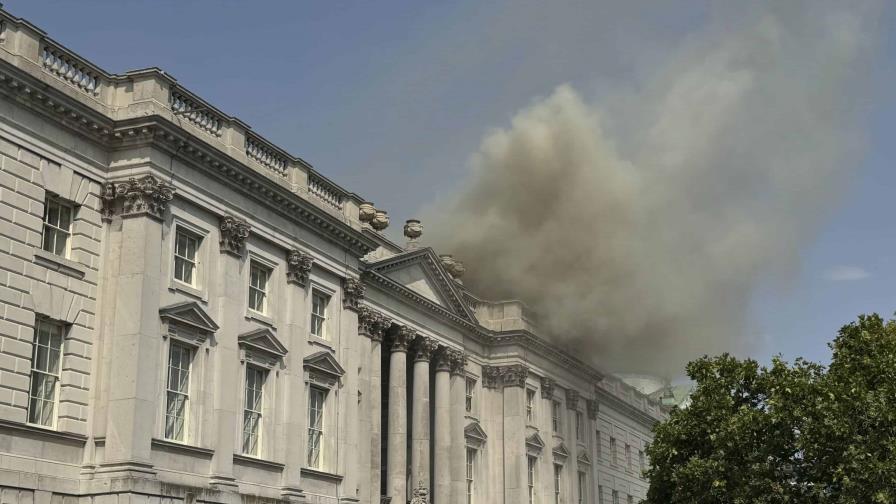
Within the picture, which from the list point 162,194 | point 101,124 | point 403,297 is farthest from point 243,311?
point 403,297

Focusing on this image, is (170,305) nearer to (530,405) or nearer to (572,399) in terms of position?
(530,405)

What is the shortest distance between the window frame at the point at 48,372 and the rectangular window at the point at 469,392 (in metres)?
28.1

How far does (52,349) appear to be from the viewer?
1061 inches

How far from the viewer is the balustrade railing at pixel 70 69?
2753 centimetres

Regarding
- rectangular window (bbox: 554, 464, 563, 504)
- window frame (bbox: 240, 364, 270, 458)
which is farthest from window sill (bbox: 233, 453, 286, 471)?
rectangular window (bbox: 554, 464, 563, 504)

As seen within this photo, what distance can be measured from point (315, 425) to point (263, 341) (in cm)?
428

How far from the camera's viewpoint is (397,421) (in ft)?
147

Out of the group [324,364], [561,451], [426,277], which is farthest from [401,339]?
[561,451]

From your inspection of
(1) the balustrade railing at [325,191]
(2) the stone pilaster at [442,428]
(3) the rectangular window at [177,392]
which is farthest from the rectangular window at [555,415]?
(3) the rectangular window at [177,392]

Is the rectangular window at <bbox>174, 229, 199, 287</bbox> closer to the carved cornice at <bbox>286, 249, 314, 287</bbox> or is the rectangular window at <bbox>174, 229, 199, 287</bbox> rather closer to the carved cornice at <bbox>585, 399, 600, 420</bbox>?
the carved cornice at <bbox>286, 249, 314, 287</bbox>

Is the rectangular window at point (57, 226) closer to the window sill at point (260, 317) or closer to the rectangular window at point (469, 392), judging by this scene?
the window sill at point (260, 317)

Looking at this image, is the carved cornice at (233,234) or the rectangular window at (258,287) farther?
the rectangular window at (258,287)

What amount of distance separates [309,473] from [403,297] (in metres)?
12.9

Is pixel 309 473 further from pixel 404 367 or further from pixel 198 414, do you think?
pixel 404 367
